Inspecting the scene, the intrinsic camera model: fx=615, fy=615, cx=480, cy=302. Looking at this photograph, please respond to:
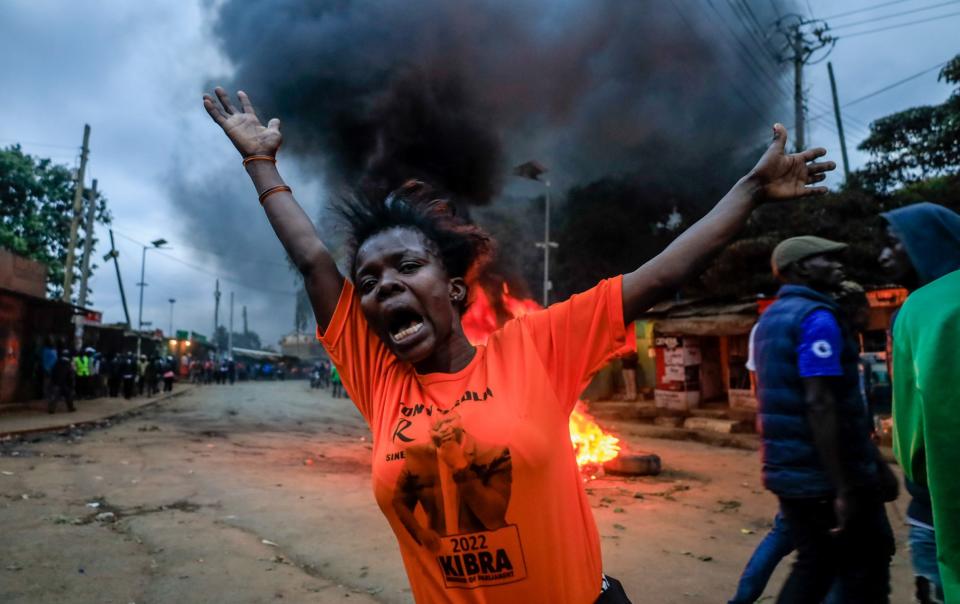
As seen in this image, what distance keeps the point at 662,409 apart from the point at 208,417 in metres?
10.2

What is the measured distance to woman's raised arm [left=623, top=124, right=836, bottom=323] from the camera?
1455mm

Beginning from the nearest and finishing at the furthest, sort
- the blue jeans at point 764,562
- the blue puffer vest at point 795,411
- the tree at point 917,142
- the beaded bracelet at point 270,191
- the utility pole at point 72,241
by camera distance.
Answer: the beaded bracelet at point 270,191 < the blue puffer vest at point 795,411 < the blue jeans at point 764,562 < the tree at point 917,142 < the utility pole at point 72,241

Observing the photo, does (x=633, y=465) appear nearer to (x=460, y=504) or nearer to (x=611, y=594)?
(x=611, y=594)

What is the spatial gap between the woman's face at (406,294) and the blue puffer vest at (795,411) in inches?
65.9

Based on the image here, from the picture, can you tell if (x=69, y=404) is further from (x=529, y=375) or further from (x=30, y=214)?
(x=529, y=375)

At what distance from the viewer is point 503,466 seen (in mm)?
1323

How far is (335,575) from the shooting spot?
3809 mm

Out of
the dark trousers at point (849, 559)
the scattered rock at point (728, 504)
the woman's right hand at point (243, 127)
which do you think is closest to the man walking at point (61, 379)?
the scattered rock at point (728, 504)

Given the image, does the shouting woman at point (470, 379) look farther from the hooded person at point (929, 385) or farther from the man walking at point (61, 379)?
the man walking at point (61, 379)

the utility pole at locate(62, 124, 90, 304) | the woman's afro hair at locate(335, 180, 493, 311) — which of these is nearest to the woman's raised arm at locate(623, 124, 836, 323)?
the woman's afro hair at locate(335, 180, 493, 311)

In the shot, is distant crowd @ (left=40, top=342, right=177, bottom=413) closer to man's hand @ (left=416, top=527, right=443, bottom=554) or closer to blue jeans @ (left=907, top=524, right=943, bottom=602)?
man's hand @ (left=416, top=527, right=443, bottom=554)

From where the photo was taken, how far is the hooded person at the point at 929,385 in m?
1.30

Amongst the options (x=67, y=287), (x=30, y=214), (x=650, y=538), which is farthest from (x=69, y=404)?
(x=650, y=538)

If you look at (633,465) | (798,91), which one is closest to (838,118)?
(798,91)
